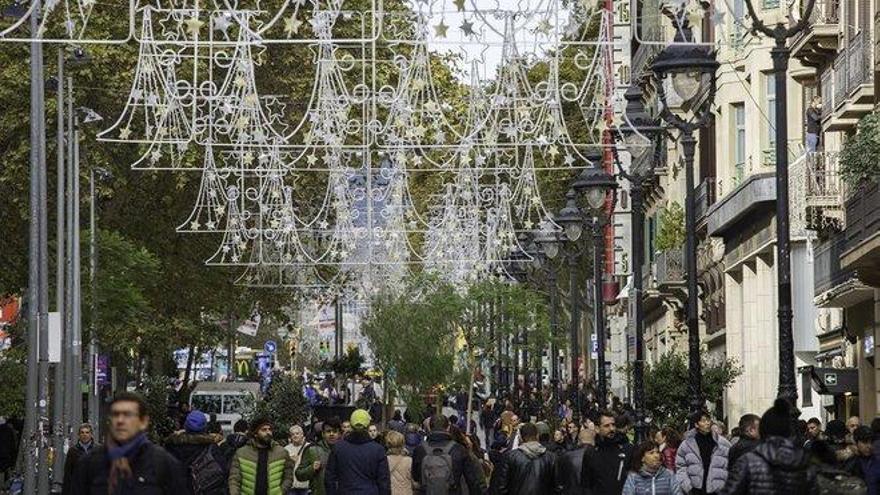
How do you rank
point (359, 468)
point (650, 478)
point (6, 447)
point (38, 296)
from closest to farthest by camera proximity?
point (650, 478) → point (359, 468) → point (38, 296) → point (6, 447)

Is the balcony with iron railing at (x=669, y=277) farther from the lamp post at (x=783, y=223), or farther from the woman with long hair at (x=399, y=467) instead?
the lamp post at (x=783, y=223)

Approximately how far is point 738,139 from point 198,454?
3388cm

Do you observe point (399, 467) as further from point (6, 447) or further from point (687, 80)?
point (6, 447)

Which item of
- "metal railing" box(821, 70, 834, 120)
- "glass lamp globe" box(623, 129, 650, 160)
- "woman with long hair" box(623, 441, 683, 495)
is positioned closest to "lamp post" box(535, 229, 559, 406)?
"metal railing" box(821, 70, 834, 120)

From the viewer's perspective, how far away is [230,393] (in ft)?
Result: 272

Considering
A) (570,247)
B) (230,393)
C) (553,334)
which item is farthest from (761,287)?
(230,393)

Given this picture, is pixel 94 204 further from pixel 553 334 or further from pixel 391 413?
pixel 391 413

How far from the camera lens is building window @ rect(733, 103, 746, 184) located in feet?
182

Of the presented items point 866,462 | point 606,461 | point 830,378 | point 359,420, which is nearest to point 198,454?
point 359,420

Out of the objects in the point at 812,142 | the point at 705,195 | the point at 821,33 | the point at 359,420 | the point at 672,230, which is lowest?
the point at 359,420

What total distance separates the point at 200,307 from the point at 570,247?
13924 millimetres

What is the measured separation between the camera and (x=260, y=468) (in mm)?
23266

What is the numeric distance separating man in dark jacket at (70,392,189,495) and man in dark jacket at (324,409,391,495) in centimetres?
858

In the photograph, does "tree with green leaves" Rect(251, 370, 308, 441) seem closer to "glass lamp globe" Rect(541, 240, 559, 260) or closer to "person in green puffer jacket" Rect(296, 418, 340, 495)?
"glass lamp globe" Rect(541, 240, 559, 260)
